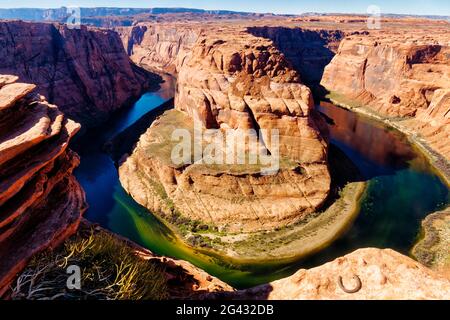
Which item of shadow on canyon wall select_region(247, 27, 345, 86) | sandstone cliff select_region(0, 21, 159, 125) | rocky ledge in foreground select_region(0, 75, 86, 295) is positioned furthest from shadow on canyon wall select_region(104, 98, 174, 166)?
shadow on canyon wall select_region(247, 27, 345, 86)

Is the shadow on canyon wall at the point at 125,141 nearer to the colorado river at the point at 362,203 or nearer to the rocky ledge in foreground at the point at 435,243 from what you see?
the colorado river at the point at 362,203

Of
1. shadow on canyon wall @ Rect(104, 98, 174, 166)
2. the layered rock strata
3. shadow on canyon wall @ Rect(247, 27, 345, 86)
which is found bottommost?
shadow on canyon wall @ Rect(104, 98, 174, 166)

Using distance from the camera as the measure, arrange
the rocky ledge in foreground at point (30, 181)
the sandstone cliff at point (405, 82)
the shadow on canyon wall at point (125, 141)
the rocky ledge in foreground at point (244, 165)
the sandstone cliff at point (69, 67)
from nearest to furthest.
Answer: the rocky ledge in foreground at point (30, 181)
the rocky ledge in foreground at point (244, 165)
the shadow on canyon wall at point (125, 141)
the sandstone cliff at point (405, 82)
the sandstone cliff at point (69, 67)

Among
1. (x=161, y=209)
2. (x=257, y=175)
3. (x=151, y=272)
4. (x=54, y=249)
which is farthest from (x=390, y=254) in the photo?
(x=161, y=209)

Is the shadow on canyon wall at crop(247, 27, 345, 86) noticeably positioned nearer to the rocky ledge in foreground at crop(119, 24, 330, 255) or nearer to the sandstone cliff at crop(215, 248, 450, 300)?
the rocky ledge in foreground at crop(119, 24, 330, 255)

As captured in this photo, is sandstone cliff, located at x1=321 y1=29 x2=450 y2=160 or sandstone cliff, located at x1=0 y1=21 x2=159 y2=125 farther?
sandstone cliff, located at x1=0 y1=21 x2=159 y2=125

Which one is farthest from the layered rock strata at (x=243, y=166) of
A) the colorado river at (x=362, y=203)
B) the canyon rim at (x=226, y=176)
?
the colorado river at (x=362, y=203)
